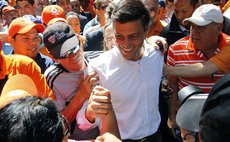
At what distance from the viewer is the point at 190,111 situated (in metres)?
1.37

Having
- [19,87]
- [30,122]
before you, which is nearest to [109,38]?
[19,87]

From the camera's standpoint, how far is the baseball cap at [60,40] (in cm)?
246

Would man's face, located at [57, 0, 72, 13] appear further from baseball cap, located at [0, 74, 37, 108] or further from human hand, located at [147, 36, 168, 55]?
baseball cap, located at [0, 74, 37, 108]

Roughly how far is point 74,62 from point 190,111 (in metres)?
1.20

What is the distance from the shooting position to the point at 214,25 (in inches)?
102

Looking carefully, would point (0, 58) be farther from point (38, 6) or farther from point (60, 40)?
point (38, 6)

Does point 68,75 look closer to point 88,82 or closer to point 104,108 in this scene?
point 88,82

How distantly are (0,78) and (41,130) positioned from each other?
1.42 metres

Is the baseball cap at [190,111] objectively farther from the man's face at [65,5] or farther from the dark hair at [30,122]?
the man's face at [65,5]

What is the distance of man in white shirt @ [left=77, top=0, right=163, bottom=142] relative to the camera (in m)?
2.16

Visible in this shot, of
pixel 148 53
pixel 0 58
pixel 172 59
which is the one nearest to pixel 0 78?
pixel 0 58

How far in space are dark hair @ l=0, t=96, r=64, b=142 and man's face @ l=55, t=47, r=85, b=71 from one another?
3.41 feet

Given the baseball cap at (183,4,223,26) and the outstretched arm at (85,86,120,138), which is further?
the baseball cap at (183,4,223,26)

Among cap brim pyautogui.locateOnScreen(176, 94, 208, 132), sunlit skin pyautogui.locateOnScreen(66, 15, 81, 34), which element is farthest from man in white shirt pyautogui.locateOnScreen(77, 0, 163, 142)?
sunlit skin pyautogui.locateOnScreen(66, 15, 81, 34)
